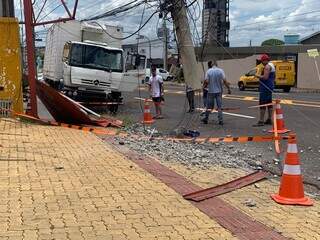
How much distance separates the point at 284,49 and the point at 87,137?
152ft

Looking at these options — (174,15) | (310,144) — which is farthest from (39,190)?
(310,144)

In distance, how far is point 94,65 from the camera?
2200 centimetres

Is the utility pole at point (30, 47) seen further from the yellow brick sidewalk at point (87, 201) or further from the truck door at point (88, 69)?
the truck door at point (88, 69)

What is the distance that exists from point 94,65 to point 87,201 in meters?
16.0

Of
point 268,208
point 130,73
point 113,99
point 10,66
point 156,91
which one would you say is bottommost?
point 268,208

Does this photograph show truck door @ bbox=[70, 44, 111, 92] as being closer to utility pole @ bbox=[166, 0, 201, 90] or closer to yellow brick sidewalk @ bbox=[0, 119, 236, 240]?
utility pole @ bbox=[166, 0, 201, 90]

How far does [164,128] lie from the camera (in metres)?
15.9

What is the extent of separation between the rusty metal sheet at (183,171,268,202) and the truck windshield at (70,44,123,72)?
14.0 meters

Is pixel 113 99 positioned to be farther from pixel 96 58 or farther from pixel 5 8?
pixel 5 8

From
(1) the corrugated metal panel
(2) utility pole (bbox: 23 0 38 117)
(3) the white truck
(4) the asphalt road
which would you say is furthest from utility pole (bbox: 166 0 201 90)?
(3) the white truck

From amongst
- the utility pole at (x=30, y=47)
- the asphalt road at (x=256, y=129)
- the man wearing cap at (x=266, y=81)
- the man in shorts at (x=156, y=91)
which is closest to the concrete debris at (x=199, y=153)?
the asphalt road at (x=256, y=129)

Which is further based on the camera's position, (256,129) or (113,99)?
(113,99)

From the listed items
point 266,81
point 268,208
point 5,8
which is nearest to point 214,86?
point 266,81

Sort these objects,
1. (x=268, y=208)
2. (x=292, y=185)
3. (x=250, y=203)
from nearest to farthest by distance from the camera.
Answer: (x=268, y=208) < (x=250, y=203) < (x=292, y=185)
